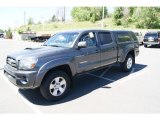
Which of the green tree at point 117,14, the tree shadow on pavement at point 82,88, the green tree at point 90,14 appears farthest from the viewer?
the green tree at point 90,14

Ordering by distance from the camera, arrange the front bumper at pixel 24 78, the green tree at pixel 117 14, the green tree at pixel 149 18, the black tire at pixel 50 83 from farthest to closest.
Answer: the green tree at pixel 117 14 < the green tree at pixel 149 18 < the black tire at pixel 50 83 < the front bumper at pixel 24 78

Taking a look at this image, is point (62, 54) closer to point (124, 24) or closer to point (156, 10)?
point (156, 10)

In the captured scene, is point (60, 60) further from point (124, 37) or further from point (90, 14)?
point (90, 14)

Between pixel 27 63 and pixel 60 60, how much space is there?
0.84 m

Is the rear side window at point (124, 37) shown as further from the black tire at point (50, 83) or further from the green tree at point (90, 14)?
the green tree at point (90, 14)

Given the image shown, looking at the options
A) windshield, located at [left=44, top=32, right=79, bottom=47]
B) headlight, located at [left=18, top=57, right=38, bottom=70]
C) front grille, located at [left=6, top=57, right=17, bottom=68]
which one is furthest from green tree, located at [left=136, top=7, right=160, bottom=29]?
headlight, located at [left=18, top=57, right=38, bottom=70]

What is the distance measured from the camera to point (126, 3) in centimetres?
1330

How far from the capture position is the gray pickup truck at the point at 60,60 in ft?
15.5

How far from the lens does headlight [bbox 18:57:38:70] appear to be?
15.3 feet

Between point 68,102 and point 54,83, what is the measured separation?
0.62m

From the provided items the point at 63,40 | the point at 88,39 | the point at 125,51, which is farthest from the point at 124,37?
the point at 63,40

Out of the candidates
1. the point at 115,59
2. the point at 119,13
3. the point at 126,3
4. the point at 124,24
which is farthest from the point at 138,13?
the point at 115,59

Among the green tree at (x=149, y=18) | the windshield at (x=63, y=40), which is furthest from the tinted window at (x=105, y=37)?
the green tree at (x=149, y=18)

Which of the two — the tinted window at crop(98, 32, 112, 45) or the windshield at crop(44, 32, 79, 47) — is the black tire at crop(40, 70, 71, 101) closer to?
the windshield at crop(44, 32, 79, 47)
